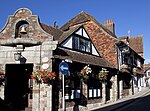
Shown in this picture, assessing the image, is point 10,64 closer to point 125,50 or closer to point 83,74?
point 83,74

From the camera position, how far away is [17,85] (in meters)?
13.3

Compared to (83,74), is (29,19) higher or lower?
higher

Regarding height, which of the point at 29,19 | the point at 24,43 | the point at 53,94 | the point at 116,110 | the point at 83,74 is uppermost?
the point at 29,19

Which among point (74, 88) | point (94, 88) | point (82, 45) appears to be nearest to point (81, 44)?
point (82, 45)

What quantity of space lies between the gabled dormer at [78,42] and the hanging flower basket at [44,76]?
3.71 meters

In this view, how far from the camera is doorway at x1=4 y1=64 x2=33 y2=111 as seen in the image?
12.6 metres

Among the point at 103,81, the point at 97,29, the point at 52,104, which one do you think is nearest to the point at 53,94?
the point at 52,104

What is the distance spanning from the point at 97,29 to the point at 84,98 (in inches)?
374

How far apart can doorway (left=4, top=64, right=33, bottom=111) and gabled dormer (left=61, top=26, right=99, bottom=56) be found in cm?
312

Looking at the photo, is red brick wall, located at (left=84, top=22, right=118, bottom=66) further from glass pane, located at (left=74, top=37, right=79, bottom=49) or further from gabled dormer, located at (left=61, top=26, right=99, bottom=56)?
glass pane, located at (left=74, top=37, right=79, bottom=49)

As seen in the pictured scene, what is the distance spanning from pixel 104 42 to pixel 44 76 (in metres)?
12.1

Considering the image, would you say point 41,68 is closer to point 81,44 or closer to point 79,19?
point 81,44

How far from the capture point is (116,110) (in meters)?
14.3

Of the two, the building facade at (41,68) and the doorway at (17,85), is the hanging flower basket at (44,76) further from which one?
the doorway at (17,85)
